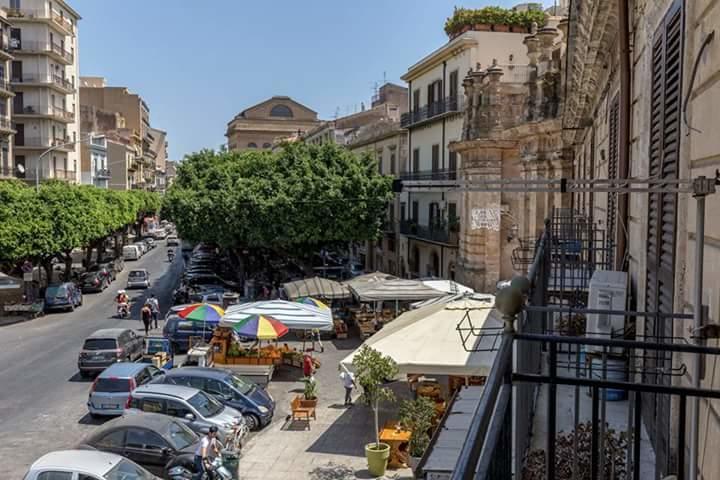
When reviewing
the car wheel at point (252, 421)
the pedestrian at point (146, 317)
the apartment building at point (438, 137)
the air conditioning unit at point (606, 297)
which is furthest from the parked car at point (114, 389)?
the apartment building at point (438, 137)

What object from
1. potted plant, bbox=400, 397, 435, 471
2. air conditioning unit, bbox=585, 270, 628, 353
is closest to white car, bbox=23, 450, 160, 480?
potted plant, bbox=400, 397, 435, 471

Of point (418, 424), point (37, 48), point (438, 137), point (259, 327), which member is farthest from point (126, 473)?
point (37, 48)

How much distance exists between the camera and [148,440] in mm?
13508

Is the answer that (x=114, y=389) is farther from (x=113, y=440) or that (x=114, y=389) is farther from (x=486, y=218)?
(x=486, y=218)

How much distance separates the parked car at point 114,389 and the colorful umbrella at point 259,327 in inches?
108

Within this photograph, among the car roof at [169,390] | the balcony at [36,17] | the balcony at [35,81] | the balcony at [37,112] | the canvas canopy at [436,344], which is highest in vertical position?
the balcony at [36,17]

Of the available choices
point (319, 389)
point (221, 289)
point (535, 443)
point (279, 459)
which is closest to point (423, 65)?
point (221, 289)

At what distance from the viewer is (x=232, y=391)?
16.9 meters

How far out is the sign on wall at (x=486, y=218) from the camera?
88.7ft

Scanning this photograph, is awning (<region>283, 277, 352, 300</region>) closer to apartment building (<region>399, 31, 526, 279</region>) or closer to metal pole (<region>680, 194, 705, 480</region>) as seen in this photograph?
apartment building (<region>399, 31, 526, 279</region>)

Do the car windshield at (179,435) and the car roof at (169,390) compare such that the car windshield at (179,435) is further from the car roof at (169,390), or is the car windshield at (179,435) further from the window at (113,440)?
the car roof at (169,390)

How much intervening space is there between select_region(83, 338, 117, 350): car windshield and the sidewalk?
193 inches

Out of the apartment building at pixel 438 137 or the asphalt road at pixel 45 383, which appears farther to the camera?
the apartment building at pixel 438 137

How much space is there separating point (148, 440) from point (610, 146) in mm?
9509
